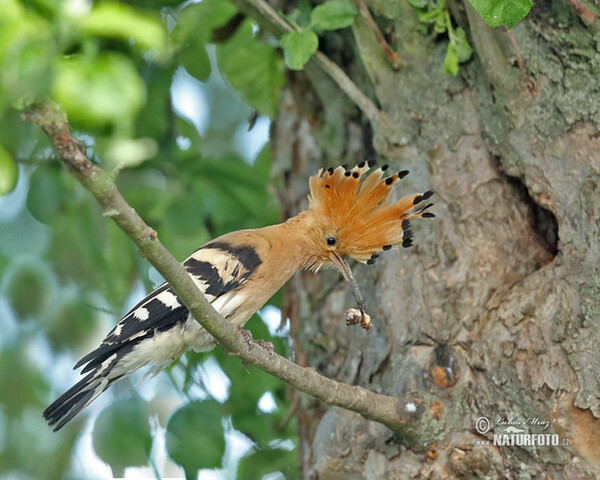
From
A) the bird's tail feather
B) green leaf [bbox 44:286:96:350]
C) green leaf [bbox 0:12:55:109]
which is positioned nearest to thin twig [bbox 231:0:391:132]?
green leaf [bbox 0:12:55:109]

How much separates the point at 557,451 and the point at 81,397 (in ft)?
5.51

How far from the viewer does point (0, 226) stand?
4.83 metres

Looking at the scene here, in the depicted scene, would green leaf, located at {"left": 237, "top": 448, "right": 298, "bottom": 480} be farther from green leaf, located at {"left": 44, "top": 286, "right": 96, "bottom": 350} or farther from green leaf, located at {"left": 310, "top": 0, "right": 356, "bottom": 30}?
green leaf, located at {"left": 310, "top": 0, "right": 356, "bottom": 30}

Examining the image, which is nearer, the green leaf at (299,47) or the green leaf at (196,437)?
the green leaf at (299,47)

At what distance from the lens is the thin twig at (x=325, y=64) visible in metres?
2.95

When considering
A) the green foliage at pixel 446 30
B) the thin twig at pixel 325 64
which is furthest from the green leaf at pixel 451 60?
the thin twig at pixel 325 64

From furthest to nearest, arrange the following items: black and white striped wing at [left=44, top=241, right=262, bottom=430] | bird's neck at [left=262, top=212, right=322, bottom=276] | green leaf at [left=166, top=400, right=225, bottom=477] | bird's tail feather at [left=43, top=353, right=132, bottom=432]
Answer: bird's neck at [left=262, top=212, right=322, bottom=276]
green leaf at [left=166, top=400, right=225, bottom=477]
black and white striped wing at [left=44, top=241, right=262, bottom=430]
bird's tail feather at [left=43, top=353, right=132, bottom=432]

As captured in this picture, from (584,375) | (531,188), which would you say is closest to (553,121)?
(531,188)

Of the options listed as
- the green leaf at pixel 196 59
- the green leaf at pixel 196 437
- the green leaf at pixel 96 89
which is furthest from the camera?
the green leaf at pixel 196 59

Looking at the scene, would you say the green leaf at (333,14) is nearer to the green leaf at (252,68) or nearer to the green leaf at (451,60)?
the green leaf at (451,60)

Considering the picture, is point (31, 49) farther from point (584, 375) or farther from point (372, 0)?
point (584, 375)

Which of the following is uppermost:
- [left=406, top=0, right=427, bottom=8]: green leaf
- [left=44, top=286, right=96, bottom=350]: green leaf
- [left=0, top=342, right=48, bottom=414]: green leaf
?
[left=406, top=0, right=427, bottom=8]: green leaf

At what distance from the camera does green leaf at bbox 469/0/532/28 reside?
2.07m

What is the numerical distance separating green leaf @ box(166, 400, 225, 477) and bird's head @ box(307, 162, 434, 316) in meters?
0.80
